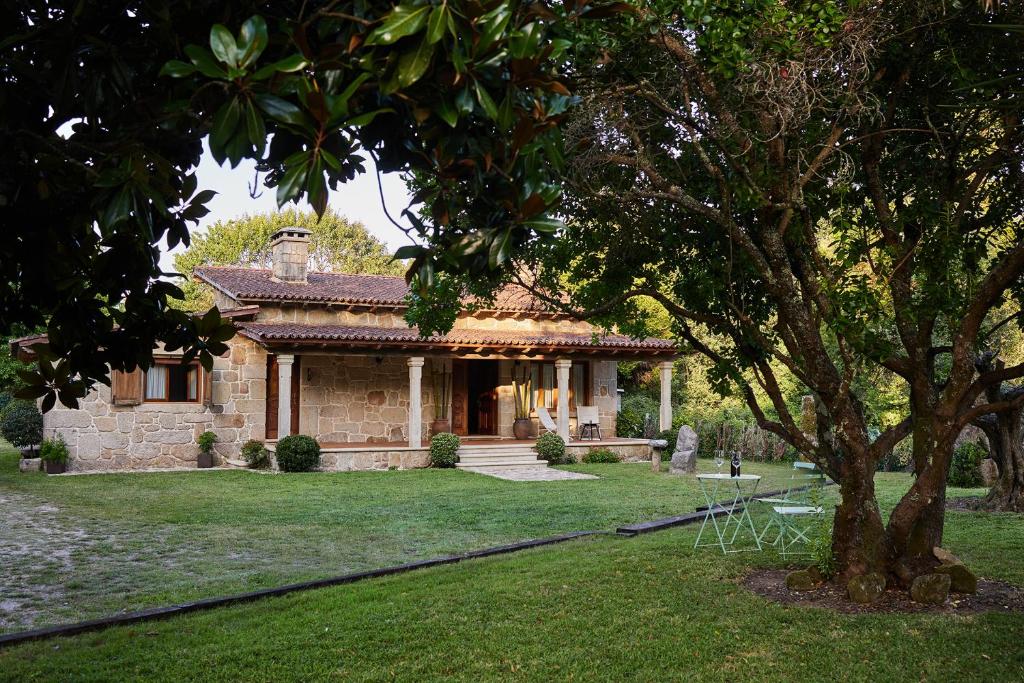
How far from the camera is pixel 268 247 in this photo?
37969mm

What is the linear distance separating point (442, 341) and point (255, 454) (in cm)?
462

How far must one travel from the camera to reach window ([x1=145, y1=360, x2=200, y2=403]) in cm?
1864

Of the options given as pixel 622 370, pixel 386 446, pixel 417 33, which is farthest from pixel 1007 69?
pixel 622 370

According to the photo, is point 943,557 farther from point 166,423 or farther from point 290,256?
point 290,256

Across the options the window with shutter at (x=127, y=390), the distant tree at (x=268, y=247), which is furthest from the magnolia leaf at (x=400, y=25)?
the distant tree at (x=268, y=247)

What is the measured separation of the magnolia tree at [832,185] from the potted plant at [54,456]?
13686 mm

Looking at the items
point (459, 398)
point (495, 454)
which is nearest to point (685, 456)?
point (495, 454)

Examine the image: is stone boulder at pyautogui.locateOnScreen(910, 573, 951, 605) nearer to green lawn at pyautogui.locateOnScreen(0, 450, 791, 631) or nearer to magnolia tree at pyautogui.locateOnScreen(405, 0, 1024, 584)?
magnolia tree at pyautogui.locateOnScreen(405, 0, 1024, 584)

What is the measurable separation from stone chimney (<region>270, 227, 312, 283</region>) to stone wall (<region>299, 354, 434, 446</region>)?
2.42 meters

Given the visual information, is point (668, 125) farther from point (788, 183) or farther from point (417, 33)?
point (417, 33)

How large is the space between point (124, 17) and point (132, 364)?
5.30 ft

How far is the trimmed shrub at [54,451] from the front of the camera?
17484 millimetres

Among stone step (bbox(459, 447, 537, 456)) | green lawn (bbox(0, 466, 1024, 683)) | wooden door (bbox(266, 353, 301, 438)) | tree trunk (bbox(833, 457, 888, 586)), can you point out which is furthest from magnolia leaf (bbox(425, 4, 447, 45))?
wooden door (bbox(266, 353, 301, 438))

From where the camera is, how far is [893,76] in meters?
7.02
